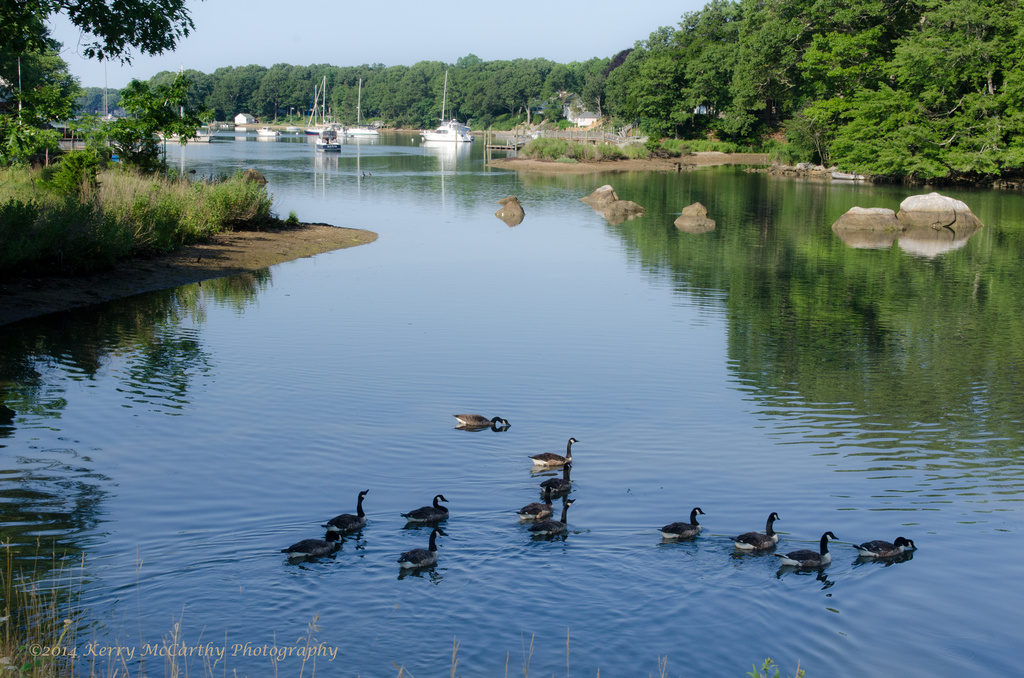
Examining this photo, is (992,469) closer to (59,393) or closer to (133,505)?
(133,505)

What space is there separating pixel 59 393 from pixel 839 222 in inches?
1583

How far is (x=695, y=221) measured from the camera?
4800 centimetres

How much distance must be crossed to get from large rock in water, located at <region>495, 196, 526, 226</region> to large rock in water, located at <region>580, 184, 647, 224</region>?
5.10 m

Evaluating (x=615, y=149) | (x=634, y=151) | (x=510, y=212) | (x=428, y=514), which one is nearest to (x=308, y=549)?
(x=428, y=514)

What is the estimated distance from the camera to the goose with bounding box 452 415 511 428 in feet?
48.9

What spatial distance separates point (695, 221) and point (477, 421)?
35.5 meters

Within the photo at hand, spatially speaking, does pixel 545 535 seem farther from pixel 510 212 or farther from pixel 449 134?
pixel 449 134

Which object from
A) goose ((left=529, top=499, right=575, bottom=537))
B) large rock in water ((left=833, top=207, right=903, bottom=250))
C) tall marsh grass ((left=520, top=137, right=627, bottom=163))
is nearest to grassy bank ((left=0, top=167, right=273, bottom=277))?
goose ((left=529, top=499, right=575, bottom=537))

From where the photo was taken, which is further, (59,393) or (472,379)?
(472,379)

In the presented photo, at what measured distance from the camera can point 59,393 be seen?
16.3 m

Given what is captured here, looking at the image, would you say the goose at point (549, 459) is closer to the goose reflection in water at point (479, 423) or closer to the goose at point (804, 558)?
the goose reflection in water at point (479, 423)

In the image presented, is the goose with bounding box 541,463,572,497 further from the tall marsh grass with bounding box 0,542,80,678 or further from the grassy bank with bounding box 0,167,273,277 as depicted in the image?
the grassy bank with bounding box 0,167,273,277

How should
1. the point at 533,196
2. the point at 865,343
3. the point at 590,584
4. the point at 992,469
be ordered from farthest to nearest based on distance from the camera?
the point at 533,196 → the point at 865,343 → the point at 992,469 → the point at 590,584

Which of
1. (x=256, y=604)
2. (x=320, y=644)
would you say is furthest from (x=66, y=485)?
(x=320, y=644)
